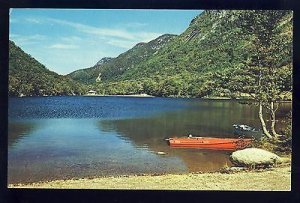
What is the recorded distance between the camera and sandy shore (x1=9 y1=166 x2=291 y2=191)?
5.31 m

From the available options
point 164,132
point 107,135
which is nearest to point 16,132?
point 107,135

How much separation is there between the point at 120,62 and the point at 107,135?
2.41 ft

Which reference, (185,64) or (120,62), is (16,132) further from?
(185,64)

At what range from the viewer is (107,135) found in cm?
539

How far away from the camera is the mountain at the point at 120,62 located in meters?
5.44

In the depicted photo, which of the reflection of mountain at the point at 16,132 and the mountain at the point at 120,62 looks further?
the mountain at the point at 120,62

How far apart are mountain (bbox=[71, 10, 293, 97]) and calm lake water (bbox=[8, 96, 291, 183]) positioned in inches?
7.2

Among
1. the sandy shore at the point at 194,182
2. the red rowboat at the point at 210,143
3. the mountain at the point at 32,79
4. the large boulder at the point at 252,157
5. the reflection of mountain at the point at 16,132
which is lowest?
the sandy shore at the point at 194,182

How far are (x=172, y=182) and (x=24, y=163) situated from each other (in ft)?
4.73

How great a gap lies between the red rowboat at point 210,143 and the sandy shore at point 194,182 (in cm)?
27

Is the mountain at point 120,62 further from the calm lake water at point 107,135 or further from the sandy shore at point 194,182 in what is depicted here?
the sandy shore at point 194,182

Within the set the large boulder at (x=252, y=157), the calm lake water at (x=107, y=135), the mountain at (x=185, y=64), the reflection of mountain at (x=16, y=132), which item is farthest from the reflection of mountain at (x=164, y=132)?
the reflection of mountain at (x=16, y=132)
